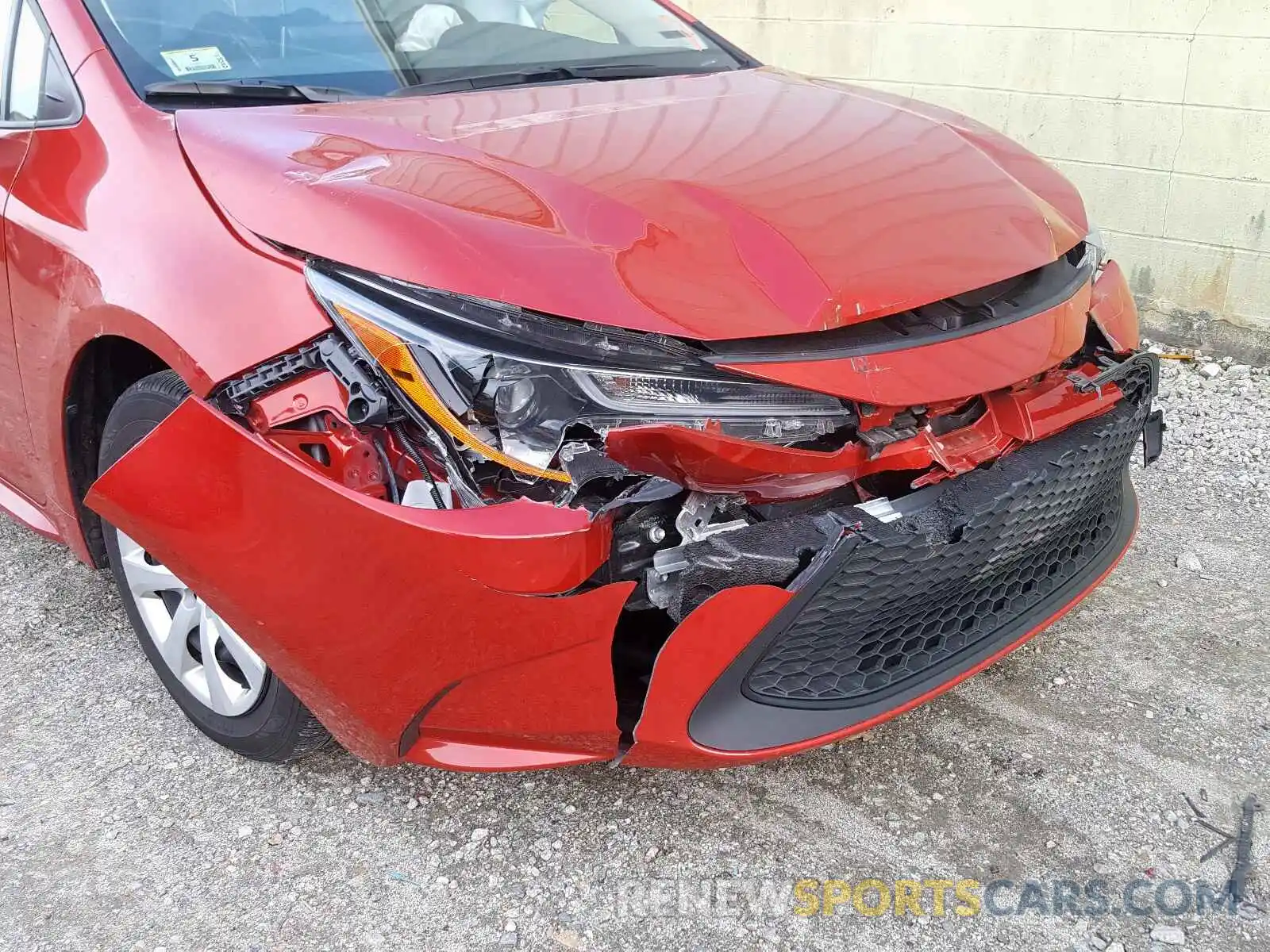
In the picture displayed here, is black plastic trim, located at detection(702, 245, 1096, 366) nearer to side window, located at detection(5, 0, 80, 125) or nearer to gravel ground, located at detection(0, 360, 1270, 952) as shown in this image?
gravel ground, located at detection(0, 360, 1270, 952)

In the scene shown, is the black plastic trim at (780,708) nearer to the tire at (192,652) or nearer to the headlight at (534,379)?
the headlight at (534,379)

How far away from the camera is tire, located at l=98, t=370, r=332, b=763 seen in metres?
2.05

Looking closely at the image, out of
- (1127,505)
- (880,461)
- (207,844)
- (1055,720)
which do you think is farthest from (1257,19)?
(207,844)

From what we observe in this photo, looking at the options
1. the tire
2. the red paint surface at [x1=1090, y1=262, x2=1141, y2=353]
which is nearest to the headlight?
the tire

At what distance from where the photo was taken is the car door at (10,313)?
2.30 m

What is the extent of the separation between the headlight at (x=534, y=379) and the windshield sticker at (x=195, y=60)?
0.95 metres

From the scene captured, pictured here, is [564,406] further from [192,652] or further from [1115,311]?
[1115,311]

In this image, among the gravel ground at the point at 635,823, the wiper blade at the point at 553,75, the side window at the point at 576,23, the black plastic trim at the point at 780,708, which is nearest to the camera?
the black plastic trim at the point at 780,708

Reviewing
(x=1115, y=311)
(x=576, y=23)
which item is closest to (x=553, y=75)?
(x=576, y=23)

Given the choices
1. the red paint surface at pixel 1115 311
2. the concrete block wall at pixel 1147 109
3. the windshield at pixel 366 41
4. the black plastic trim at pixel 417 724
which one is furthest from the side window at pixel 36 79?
the concrete block wall at pixel 1147 109

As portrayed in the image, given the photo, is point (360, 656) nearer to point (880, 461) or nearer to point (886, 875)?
point (880, 461)

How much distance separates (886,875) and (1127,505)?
40.8 inches

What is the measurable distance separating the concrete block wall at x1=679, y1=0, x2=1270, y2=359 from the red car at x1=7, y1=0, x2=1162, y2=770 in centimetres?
261

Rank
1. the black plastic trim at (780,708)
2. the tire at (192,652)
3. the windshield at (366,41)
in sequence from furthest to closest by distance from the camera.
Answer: the windshield at (366,41)
the tire at (192,652)
the black plastic trim at (780,708)
